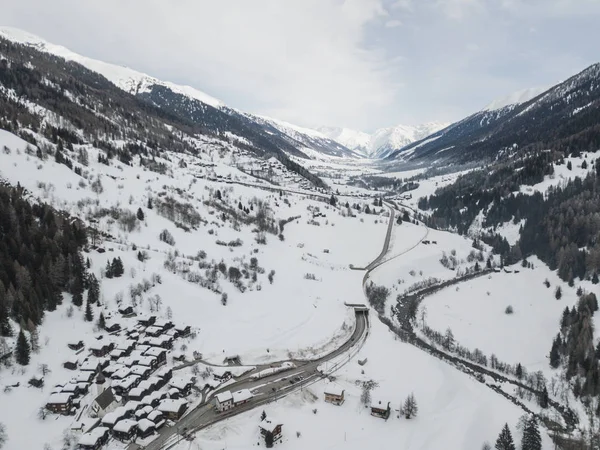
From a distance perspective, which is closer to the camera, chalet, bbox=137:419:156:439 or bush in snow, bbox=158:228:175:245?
chalet, bbox=137:419:156:439

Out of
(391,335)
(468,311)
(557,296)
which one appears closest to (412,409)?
(391,335)

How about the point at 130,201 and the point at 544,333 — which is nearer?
the point at 544,333

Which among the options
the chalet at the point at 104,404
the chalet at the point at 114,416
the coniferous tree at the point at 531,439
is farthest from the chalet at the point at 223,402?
the coniferous tree at the point at 531,439

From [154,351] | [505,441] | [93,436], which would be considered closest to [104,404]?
[93,436]

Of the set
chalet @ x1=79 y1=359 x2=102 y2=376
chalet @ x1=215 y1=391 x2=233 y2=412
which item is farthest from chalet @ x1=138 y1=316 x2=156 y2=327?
chalet @ x1=215 y1=391 x2=233 y2=412

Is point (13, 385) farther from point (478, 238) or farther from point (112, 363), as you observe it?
point (478, 238)

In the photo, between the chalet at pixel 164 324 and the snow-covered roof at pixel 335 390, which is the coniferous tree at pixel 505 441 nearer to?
the snow-covered roof at pixel 335 390

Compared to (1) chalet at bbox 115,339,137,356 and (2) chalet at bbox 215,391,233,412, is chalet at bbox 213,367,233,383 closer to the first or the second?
(2) chalet at bbox 215,391,233,412
